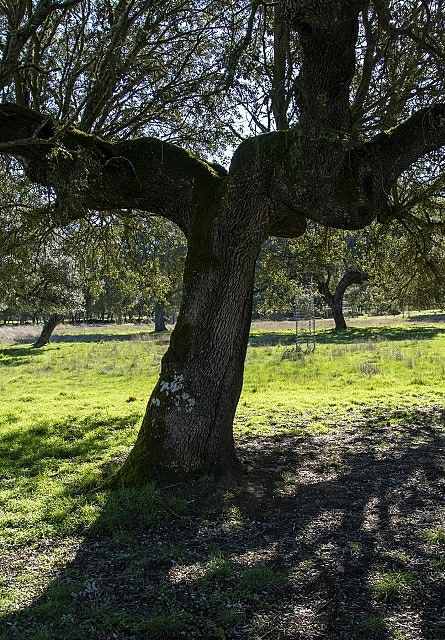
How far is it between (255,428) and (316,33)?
23.9 feet

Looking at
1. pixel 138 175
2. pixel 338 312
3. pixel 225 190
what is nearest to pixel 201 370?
pixel 225 190

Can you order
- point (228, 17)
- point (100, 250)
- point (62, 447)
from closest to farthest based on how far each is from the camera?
point (228, 17) < point (62, 447) < point (100, 250)

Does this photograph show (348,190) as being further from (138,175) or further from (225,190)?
(138,175)

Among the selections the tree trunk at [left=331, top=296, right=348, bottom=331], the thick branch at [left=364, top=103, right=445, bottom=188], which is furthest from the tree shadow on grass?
the tree trunk at [left=331, top=296, right=348, bottom=331]

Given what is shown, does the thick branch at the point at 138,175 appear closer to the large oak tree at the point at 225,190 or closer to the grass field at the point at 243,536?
the large oak tree at the point at 225,190

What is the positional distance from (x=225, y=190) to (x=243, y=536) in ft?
13.9

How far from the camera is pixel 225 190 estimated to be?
673cm

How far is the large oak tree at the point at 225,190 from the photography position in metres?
5.88

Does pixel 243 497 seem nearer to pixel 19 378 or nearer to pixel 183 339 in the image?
pixel 183 339

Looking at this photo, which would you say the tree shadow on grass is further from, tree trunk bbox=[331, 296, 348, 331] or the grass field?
tree trunk bbox=[331, 296, 348, 331]

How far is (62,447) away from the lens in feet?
30.6

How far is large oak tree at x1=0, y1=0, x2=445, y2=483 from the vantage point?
5.88 meters

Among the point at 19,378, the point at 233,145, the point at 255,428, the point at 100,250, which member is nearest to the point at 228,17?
the point at 233,145

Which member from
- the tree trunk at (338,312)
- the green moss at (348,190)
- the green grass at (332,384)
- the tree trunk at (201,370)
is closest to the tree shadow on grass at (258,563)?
the tree trunk at (201,370)
